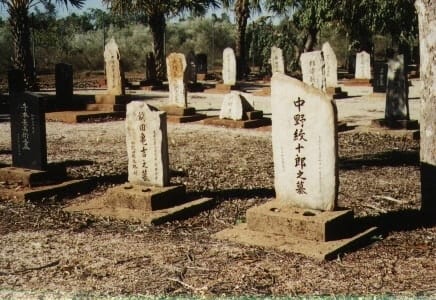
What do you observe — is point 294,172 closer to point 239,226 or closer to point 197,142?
point 239,226

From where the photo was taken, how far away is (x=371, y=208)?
6344 millimetres

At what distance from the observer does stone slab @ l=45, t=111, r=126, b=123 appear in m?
14.6

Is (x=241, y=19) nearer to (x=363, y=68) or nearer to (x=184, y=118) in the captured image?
(x=363, y=68)

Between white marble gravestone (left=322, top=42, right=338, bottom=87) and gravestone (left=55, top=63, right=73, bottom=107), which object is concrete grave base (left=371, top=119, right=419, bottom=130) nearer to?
white marble gravestone (left=322, top=42, right=338, bottom=87)

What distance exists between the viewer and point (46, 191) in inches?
273

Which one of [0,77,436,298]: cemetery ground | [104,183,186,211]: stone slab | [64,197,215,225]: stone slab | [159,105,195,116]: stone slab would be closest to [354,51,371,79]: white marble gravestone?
[159,105,195,116]: stone slab

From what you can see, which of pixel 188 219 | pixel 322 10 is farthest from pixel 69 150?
pixel 322 10

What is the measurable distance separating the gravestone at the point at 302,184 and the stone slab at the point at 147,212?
78 cm

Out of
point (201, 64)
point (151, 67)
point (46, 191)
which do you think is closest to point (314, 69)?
point (46, 191)

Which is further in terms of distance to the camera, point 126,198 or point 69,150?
point 69,150

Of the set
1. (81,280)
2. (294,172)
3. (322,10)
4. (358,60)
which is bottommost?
(81,280)

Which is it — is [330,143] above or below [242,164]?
above

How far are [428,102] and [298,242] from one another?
188 centimetres

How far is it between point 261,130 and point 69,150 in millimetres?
4135
